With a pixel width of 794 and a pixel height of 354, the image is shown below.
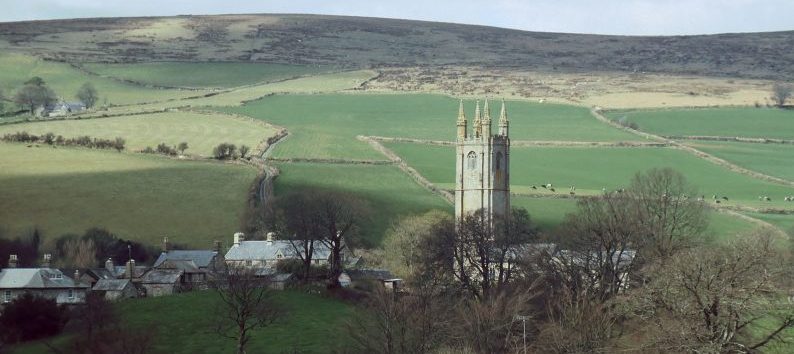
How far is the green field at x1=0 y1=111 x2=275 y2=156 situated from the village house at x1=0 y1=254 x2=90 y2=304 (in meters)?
49.2

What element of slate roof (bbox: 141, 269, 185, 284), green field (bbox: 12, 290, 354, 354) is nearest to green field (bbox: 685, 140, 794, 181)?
slate roof (bbox: 141, 269, 185, 284)

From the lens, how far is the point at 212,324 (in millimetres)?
79438

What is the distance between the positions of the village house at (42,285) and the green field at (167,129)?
162 feet

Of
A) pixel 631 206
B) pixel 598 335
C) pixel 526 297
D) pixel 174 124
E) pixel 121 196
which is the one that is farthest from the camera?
pixel 174 124

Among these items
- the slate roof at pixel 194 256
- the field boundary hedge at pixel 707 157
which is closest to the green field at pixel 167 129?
the slate roof at pixel 194 256

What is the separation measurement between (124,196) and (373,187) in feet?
67.5

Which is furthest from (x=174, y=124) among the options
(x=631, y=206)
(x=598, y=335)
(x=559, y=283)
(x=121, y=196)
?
(x=598, y=335)

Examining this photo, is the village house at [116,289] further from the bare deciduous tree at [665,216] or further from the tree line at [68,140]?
the tree line at [68,140]

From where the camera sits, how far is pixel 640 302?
50.8m

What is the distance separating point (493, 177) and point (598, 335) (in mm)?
49547

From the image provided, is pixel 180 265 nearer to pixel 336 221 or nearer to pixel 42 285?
pixel 336 221

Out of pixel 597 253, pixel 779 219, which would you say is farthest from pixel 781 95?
pixel 597 253

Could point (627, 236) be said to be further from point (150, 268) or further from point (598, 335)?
point (150, 268)

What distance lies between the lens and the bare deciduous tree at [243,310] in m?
75.7
